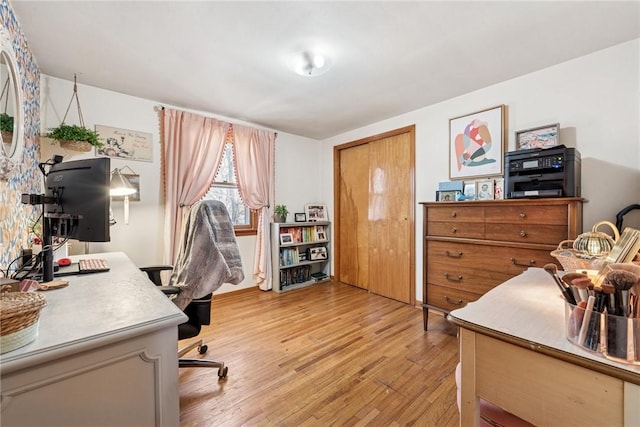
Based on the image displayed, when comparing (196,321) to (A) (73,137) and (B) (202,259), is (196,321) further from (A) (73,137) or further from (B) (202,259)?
(A) (73,137)

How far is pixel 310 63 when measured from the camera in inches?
78.2

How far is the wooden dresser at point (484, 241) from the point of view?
1763mm

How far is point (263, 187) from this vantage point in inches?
142

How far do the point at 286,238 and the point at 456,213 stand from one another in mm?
2282

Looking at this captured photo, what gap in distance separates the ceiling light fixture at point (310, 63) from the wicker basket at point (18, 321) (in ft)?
6.59

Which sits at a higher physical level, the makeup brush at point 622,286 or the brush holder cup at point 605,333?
the makeup brush at point 622,286

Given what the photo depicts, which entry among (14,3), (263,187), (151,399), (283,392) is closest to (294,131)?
(263,187)

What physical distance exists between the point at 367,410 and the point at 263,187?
9.26 feet

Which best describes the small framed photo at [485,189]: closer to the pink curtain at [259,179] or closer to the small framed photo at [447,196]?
the small framed photo at [447,196]

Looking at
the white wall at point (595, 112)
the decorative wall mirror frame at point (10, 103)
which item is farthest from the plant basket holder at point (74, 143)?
the white wall at point (595, 112)

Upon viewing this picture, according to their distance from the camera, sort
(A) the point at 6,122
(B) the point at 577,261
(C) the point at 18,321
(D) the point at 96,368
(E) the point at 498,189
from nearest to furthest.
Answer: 1. (C) the point at 18,321
2. (D) the point at 96,368
3. (B) the point at 577,261
4. (A) the point at 6,122
5. (E) the point at 498,189

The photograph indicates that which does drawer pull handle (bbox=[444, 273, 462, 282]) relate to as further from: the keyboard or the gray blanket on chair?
the keyboard

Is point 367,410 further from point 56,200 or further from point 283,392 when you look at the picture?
point 56,200

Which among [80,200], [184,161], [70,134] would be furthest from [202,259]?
[184,161]
